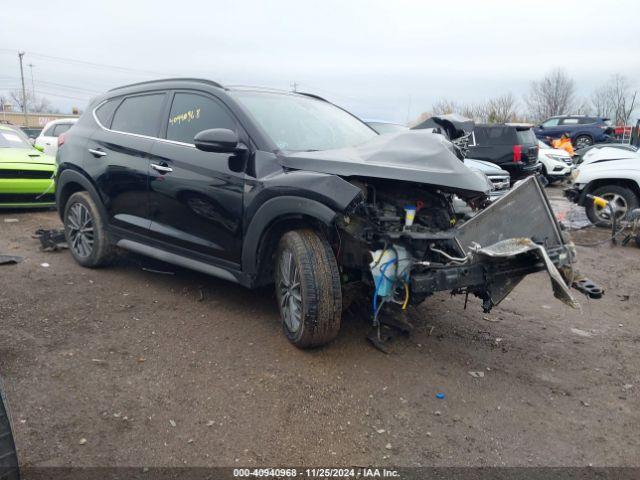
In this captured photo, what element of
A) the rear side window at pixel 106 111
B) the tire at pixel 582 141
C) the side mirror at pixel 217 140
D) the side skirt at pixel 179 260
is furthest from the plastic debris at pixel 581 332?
the tire at pixel 582 141

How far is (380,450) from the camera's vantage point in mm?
2674

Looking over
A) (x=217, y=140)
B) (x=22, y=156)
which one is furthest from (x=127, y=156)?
(x=22, y=156)

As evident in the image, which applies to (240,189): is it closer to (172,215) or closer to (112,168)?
(172,215)

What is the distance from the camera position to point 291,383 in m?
3.27

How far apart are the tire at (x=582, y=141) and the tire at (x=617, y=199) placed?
62.0 feet

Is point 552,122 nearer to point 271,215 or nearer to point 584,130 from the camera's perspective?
point 584,130

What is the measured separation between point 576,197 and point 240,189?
7.44 m

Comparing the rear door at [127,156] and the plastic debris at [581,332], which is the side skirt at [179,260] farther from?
the plastic debris at [581,332]

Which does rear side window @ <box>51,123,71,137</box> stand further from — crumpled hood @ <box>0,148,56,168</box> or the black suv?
the black suv

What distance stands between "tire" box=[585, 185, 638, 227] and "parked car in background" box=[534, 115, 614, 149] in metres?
A: 18.5

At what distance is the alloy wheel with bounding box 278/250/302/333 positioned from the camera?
354cm

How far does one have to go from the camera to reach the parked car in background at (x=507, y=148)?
44.3 feet

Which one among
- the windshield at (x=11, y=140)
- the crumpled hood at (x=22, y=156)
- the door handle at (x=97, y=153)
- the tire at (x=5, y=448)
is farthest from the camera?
the windshield at (x=11, y=140)

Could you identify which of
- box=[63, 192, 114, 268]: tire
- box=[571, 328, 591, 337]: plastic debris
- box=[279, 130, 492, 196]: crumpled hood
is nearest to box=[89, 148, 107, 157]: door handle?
box=[63, 192, 114, 268]: tire
